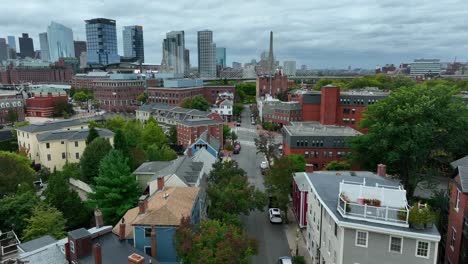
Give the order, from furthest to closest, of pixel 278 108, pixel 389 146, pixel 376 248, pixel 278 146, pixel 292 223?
1. pixel 278 108
2. pixel 278 146
3. pixel 389 146
4. pixel 292 223
5. pixel 376 248

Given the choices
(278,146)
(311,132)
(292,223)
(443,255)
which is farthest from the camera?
(278,146)

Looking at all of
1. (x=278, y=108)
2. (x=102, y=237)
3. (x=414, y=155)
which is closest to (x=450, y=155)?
(x=414, y=155)

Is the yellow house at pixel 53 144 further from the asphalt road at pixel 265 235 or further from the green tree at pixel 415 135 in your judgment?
the green tree at pixel 415 135

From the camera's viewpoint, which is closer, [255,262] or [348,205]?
[348,205]

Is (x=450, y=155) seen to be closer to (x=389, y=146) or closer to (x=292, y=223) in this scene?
(x=389, y=146)

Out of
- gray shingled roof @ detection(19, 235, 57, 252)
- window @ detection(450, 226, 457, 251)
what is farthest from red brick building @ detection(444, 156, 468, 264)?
gray shingled roof @ detection(19, 235, 57, 252)

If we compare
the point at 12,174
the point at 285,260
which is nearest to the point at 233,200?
the point at 285,260

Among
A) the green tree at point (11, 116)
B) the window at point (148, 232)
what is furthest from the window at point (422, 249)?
the green tree at point (11, 116)
